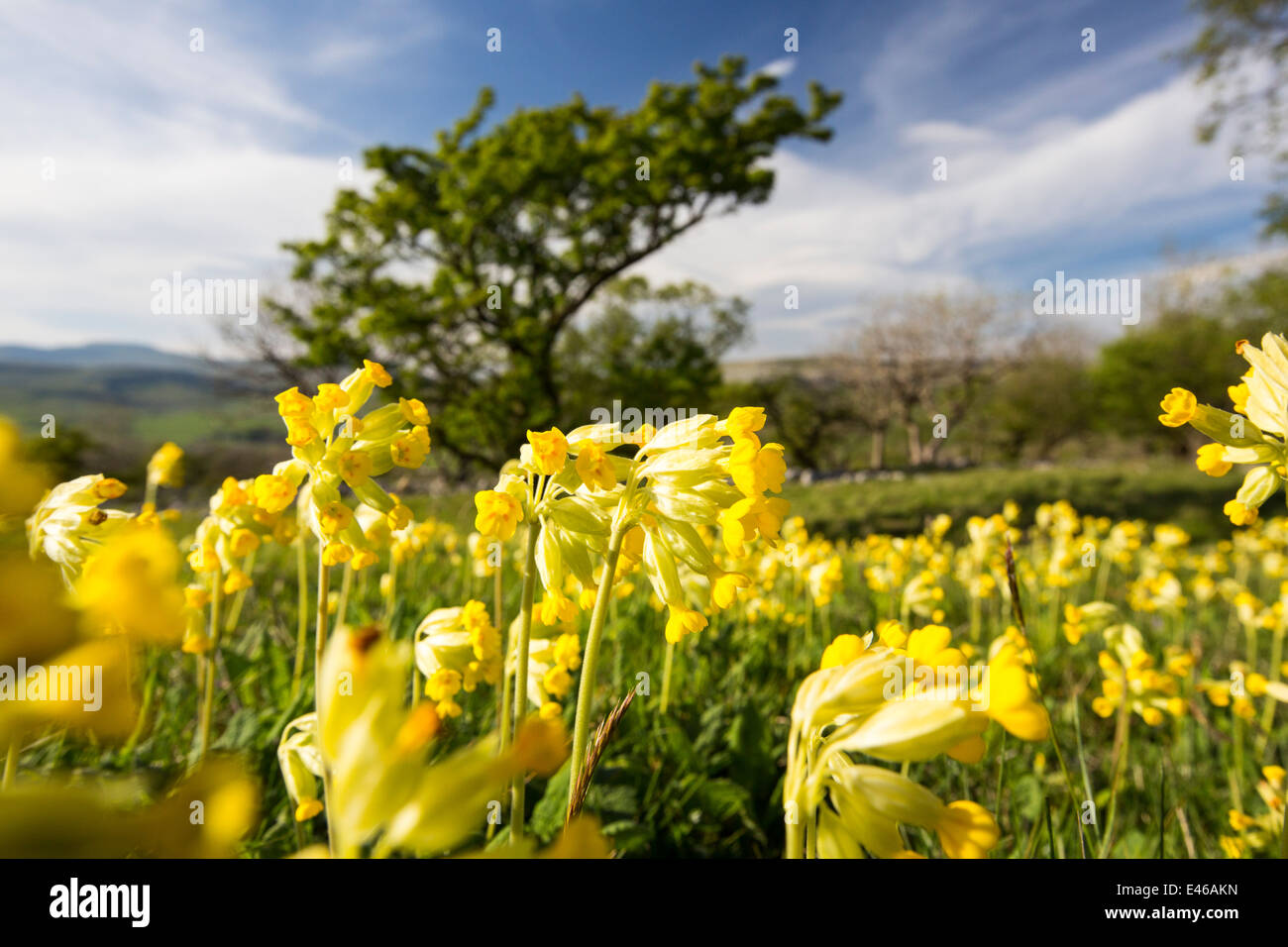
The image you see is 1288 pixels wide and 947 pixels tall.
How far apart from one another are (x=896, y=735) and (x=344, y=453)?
99 centimetres

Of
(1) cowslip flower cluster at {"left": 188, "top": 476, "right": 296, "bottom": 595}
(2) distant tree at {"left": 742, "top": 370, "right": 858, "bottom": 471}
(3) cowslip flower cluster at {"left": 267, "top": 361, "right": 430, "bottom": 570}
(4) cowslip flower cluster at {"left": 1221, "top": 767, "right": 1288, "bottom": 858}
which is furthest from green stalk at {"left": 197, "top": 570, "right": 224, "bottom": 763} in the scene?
(2) distant tree at {"left": 742, "top": 370, "right": 858, "bottom": 471}

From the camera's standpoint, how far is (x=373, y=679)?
0.38 m

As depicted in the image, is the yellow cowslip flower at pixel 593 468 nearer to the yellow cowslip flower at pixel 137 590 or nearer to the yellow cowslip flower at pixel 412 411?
the yellow cowslip flower at pixel 412 411

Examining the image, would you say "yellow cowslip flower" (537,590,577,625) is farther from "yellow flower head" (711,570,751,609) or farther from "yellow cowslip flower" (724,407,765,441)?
"yellow cowslip flower" (724,407,765,441)

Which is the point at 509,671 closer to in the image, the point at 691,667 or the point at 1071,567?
the point at 691,667

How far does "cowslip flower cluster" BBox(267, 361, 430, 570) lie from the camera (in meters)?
1.14

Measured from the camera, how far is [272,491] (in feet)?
4.12

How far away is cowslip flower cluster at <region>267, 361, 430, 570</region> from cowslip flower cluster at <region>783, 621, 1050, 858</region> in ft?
2.53

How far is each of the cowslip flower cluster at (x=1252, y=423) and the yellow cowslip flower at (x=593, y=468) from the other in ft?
3.02

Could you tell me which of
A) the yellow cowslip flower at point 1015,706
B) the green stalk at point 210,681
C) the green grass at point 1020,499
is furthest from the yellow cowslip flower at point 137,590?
the green grass at point 1020,499

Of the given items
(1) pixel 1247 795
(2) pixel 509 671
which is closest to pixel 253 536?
(2) pixel 509 671

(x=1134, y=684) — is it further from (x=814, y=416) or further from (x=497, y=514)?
(x=814, y=416)

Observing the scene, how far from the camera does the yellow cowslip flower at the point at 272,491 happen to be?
4.08ft

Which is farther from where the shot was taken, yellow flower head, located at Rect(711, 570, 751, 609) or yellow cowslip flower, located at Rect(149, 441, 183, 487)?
yellow cowslip flower, located at Rect(149, 441, 183, 487)
